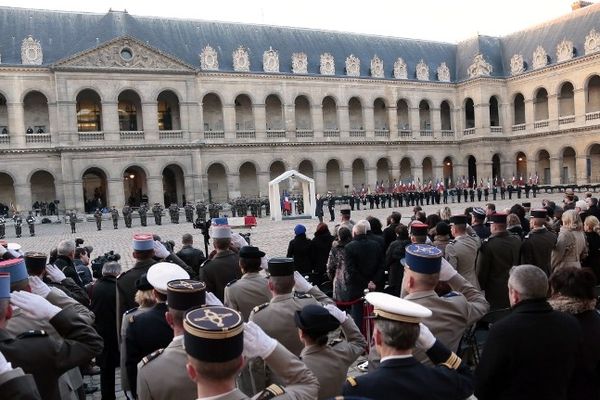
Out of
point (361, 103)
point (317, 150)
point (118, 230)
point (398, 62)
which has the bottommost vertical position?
point (118, 230)

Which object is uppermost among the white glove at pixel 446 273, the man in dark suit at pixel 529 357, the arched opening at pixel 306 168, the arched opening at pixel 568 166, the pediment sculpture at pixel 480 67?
the pediment sculpture at pixel 480 67

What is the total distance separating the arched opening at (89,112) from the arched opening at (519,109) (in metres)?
34.0

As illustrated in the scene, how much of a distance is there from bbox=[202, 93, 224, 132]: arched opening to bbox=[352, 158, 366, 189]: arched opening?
11894 mm

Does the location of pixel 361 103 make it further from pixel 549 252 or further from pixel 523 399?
pixel 523 399

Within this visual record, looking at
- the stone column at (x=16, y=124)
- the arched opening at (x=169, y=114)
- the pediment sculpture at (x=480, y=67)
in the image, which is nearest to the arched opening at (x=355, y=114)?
the pediment sculpture at (x=480, y=67)

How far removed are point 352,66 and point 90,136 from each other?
21.2 metres

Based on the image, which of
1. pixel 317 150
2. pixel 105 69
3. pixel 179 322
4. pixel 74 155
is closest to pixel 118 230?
pixel 74 155

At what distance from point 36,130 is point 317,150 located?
20.1 meters

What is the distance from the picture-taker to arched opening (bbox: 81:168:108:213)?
40.0m

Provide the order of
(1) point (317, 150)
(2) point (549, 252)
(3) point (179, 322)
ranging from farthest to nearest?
1. (1) point (317, 150)
2. (2) point (549, 252)
3. (3) point (179, 322)

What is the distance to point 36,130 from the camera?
123ft

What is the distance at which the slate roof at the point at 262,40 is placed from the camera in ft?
125

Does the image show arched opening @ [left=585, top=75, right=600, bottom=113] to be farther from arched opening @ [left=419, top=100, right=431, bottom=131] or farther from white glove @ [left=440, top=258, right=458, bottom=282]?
white glove @ [left=440, top=258, right=458, bottom=282]

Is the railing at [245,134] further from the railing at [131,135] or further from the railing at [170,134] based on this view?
the railing at [131,135]
